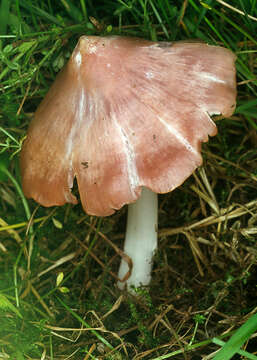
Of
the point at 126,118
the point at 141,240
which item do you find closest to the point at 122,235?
the point at 141,240

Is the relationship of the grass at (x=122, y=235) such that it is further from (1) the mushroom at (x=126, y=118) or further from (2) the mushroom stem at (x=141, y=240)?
(1) the mushroom at (x=126, y=118)

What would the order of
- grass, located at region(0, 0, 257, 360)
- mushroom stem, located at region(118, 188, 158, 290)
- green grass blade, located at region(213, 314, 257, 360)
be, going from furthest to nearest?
mushroom stem, located at region(118, 188, 158, 290) < grass, located at region(0, 0, 257, 360) < green grass blade, located at region(213, 314, 257, 360)

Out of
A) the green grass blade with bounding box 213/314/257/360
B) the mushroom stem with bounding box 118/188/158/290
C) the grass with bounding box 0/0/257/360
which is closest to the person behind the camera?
the green grass blade with bounding box 213/314/257/360

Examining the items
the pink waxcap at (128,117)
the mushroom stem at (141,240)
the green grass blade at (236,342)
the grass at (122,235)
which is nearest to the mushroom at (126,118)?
the pink waxcap at (128,117)

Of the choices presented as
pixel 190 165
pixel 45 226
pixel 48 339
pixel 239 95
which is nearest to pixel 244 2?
pixel 239 95

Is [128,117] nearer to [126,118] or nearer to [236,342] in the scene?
[126,118]

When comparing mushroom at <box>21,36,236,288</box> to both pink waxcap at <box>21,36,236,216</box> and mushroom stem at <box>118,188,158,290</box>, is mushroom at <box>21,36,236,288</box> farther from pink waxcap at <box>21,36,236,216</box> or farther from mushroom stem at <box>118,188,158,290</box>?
mushroom stem at <box>118,188,158,290</box>

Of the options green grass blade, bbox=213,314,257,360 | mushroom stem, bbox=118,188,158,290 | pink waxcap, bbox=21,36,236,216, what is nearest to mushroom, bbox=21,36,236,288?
pink waxcap, bbox=21,36,236,216
